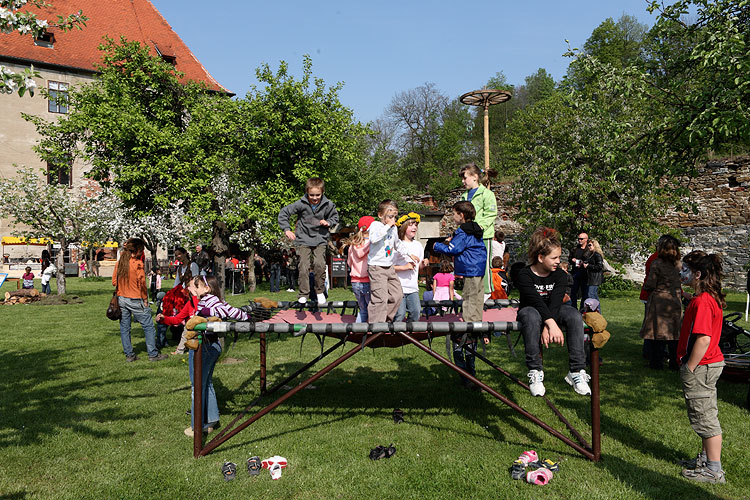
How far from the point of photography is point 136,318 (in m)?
8.38

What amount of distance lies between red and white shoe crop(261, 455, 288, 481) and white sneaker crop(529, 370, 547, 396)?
223 centimetres

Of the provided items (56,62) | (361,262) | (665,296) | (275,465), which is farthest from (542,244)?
(56,62)

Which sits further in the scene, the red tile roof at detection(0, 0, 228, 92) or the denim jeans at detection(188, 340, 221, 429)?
the red tile roof at detection(0, 0, 228, 92)

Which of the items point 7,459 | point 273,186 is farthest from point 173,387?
point 273,186

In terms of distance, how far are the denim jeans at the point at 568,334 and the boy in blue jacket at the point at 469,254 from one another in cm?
94

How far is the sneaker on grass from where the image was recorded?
3.91 meters

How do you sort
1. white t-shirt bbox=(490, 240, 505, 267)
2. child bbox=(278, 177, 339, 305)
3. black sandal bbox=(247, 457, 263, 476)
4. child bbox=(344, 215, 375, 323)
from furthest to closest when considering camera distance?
white t-shirt bbox=(490, 240, 505, 267)
child bbox=(278, 177, 339, 305)
child bbox=(344, 215, 375, 323)
black sandal bbox=(247, 457, 263, 476)

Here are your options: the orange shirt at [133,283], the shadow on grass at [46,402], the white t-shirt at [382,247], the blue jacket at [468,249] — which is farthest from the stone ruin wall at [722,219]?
the shadow on grass at [46,402]

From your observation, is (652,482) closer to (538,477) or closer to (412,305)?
(538,477)

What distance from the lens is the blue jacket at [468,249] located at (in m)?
5.30

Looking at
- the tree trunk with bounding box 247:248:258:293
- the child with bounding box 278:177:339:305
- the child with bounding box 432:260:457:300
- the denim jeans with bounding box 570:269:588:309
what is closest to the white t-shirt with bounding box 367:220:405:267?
the child with bounding box 278:177:339:305

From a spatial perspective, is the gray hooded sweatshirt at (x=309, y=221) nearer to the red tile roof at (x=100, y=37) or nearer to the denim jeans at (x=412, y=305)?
the denim jeans at (x=412, y=305)

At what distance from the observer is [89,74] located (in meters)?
40.3

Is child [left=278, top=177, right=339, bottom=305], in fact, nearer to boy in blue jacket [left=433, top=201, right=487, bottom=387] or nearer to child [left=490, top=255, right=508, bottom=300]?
boy in blue jacket [left=433, top=201, right=487, bottom=387]
